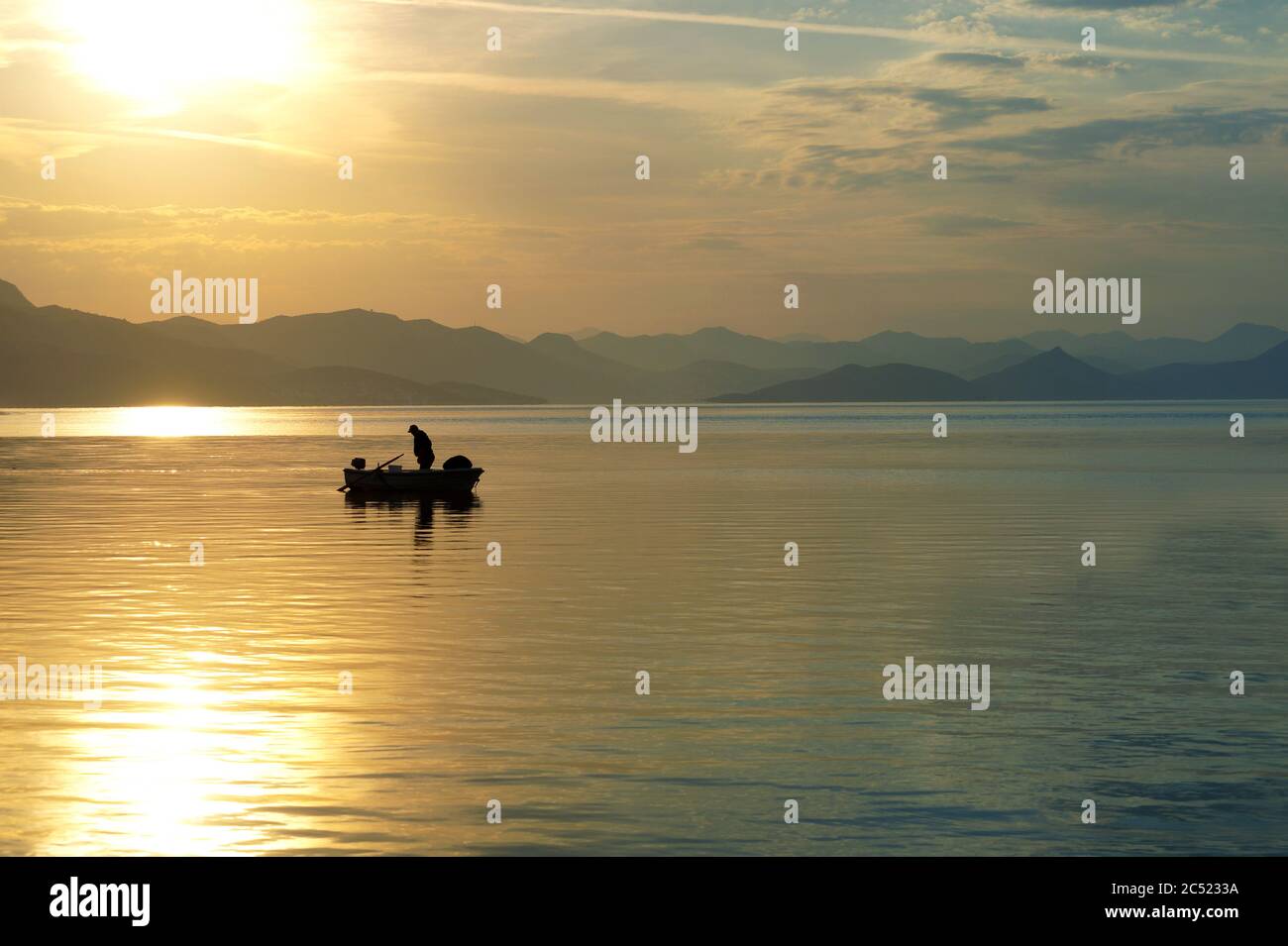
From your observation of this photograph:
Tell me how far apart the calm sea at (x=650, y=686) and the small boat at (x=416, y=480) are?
11.6 m

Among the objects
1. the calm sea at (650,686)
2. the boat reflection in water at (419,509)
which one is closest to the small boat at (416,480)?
the boat reflection in water at (419,509)

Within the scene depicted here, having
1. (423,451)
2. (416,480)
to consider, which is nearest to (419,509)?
(416,480)

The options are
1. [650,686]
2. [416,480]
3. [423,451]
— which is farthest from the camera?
[423,451]

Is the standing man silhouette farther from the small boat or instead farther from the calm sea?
the calm sea

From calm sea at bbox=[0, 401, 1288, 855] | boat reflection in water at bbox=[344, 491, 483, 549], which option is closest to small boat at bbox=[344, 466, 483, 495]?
boat reflection in water at bbox=[344, 491, 483, 549]

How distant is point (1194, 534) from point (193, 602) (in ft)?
96.0

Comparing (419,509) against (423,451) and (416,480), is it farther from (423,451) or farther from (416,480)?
(423,451)

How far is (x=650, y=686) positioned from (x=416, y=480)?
1719 inches

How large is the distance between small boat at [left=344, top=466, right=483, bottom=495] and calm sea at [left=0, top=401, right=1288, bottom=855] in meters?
11.6

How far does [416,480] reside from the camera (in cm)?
6450

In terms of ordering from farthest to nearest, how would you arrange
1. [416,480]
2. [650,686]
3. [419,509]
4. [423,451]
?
[423,451] → [416,480] → [419,509] → [650,686]

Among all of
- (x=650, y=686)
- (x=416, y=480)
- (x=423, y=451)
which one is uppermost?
(x=423, y=451)

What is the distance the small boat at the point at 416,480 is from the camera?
211ft
